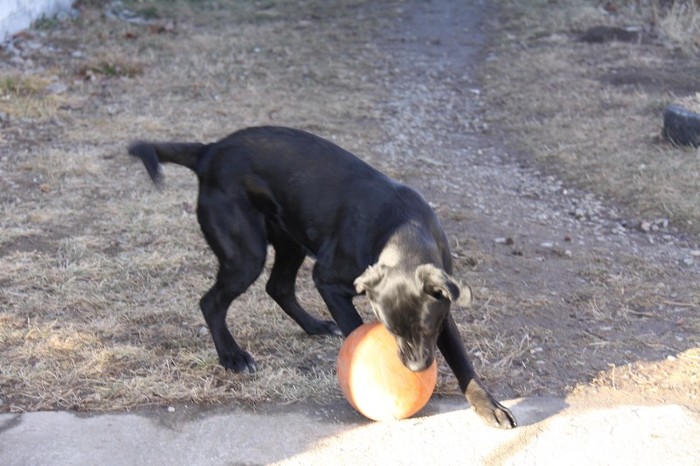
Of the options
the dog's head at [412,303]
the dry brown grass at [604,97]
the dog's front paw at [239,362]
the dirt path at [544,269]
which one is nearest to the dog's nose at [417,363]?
the dog's head at [412,303]

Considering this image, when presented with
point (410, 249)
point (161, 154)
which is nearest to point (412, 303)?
point (410, 249)

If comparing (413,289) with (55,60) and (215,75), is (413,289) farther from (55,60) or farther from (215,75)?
(55,60)

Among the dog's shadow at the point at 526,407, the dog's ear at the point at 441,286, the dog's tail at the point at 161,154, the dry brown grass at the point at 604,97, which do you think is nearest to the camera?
the dog's ear at the point at 441,286

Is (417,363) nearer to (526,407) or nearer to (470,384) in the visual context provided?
(470,384)

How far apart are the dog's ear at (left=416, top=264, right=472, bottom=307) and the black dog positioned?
0.12 meters

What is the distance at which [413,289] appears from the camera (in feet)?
12.1

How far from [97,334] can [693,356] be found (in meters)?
3.00

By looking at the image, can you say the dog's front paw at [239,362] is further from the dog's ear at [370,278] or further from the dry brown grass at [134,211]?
the dog's ear at [370,278]

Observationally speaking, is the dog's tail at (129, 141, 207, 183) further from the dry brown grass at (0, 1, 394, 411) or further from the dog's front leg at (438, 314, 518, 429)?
the dog's front leg at (438, 314, 518, 429)

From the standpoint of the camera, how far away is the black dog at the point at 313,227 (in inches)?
157

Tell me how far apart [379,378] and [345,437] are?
0.30 meters

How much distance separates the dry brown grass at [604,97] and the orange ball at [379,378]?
349 centimetres

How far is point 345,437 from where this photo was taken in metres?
3.94

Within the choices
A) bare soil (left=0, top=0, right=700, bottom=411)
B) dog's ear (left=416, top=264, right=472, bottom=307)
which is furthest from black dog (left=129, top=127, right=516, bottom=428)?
bare soil (left=0, top=0, right=700, bottom=411)
